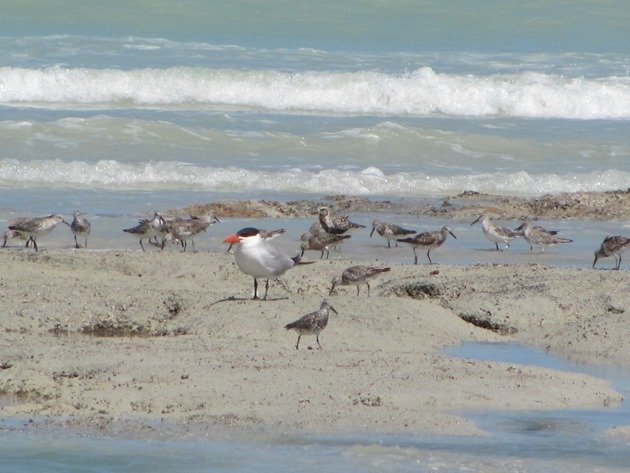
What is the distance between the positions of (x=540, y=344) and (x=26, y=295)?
3.80 metres

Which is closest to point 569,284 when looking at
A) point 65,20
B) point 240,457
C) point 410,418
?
point 410,418

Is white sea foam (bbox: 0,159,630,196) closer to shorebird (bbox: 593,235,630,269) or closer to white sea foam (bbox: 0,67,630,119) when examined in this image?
shorebird (bbox: 593,235,630,269)

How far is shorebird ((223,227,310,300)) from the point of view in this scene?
31.6ft

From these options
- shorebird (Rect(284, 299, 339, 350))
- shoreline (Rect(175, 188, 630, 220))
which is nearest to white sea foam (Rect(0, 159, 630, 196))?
shoreline (Rect(175, 188, 630, 220))

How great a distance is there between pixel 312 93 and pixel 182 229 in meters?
14.5

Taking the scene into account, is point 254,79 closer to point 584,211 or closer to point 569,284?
point 584,211

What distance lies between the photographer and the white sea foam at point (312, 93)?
26156mm

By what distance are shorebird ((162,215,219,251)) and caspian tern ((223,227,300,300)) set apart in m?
2.67

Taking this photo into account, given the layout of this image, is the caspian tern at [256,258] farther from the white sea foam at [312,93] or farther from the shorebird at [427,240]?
the white sea foam at [312,93]

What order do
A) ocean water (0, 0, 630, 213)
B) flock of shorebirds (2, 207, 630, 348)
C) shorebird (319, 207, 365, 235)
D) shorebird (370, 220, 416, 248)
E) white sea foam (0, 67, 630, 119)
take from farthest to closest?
white sea foam (0, 67, 630, 119) → ocean water (0, 0, 630, 213) → shorebird (370, 220, 416, 248) → shorebird (319, 207, 365, 235) → flock of shorebirds (2, 207, 630, 348)

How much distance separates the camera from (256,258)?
9594 millimetres

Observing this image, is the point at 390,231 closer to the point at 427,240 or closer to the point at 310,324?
the point at 427,240

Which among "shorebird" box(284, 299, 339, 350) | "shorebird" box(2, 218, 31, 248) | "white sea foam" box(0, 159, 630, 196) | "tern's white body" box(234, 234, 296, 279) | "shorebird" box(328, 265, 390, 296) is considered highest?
"tern's white body" box(234, 234, 296, 279)

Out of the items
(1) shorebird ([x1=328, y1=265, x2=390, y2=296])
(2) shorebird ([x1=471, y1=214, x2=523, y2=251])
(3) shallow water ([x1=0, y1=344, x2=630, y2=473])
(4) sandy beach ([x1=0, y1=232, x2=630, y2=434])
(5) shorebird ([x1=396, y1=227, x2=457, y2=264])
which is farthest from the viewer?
(2) shorebird ([x1=471, y1=214, x2=523, y2=251])
